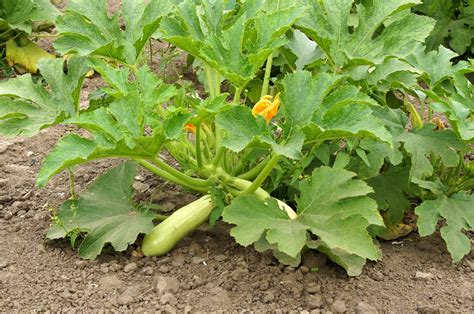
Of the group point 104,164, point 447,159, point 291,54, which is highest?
point 291,54

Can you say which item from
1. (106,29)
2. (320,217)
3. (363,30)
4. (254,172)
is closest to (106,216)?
(254,172)

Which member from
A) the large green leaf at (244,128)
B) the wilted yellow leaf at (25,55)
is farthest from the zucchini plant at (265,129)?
the wilted yellow leaf at (25,55)

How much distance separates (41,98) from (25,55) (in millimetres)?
1748

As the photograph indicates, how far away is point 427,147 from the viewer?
301cm

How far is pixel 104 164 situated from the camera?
370cm

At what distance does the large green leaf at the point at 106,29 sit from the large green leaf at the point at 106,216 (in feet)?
1.69

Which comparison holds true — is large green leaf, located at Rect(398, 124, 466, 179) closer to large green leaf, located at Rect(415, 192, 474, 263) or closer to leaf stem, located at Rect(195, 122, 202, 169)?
large green leaf, located at Rect(415, 192, 474, 263)

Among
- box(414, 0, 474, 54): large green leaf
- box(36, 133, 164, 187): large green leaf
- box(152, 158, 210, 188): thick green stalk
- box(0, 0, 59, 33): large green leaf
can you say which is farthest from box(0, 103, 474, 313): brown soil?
box(414, 0, 474, 54): large green leaf

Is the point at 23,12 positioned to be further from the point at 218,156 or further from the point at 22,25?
the point at 218,156

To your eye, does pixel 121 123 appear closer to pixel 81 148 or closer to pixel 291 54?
pixel 81 148

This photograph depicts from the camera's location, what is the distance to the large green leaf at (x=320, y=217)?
2615 mm

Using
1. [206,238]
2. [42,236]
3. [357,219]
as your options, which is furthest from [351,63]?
[42,236]

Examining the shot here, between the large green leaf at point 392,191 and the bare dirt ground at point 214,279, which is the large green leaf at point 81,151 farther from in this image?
the large green leaf at point 392,191

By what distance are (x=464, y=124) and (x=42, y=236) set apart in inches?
68.8
